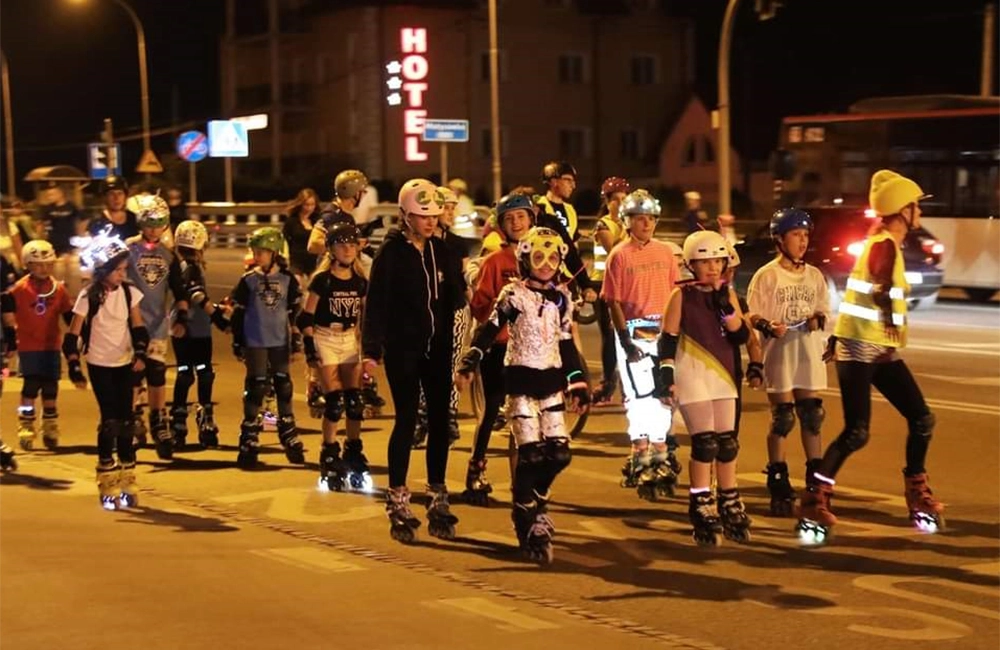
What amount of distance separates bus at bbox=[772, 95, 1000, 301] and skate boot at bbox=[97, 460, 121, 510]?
19.3 metres

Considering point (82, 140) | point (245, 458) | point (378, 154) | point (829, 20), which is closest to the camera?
point (245, 458)

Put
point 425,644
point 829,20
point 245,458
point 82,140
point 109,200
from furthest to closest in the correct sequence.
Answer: point 829,20 < point 82,140 < point 109,200 < point 245,458 < point 425,644

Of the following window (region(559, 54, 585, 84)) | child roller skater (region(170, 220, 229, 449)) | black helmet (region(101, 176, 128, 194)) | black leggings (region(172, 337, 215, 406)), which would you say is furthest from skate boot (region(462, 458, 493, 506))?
window (region(559, 54, 585, 84))

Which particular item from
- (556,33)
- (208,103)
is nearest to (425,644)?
(556,33)

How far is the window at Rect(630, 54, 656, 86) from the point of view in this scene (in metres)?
63.8

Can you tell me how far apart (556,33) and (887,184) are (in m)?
53.3

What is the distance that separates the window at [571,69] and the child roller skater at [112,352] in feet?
173

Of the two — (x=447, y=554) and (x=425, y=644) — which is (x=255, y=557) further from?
(x=425, y=644)

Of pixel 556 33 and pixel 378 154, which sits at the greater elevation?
pixel 556 33

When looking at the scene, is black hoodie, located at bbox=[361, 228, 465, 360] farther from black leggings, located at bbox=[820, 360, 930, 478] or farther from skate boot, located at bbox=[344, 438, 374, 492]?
black leggings, located at bbox=[820, 360, 930, 478]

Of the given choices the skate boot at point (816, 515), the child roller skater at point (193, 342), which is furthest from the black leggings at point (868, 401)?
the child roller skater at point (193, 342)

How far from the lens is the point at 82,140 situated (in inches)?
1918

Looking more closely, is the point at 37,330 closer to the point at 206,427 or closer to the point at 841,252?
the point at 206,427

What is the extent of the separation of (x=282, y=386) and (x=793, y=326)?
4.03 meters
